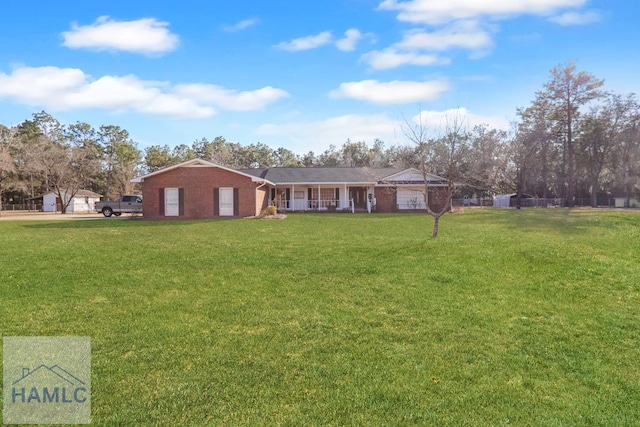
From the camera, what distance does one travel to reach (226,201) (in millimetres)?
25125

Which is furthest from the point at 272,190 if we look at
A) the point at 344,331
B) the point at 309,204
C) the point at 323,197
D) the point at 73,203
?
the point at 73,203

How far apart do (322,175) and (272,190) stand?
4.14 m

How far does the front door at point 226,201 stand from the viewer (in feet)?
82.3

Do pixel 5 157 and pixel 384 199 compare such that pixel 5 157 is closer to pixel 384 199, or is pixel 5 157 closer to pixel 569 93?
pixel 384 199

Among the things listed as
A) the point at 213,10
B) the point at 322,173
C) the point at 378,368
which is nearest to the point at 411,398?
the point at 378,368

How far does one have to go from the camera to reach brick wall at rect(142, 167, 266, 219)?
2498cm

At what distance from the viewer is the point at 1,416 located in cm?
346

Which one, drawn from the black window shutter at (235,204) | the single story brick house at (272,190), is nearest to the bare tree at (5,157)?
the single story brick house at (272,190)

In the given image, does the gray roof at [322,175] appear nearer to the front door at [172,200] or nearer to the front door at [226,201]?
the front door at [226,201]

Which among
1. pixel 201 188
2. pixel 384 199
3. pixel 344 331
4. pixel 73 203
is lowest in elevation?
pixel 344 331

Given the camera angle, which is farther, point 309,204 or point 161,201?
point 309,204

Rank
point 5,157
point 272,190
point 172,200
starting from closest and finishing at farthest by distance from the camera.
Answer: point 172,200 < point 272,190 < point 5,157

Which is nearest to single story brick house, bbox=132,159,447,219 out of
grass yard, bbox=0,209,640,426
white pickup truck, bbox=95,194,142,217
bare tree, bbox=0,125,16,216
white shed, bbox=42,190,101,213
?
white pickup truck, bbox=95,194,142,217

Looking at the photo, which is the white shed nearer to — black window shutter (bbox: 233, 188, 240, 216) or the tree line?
the tree line
